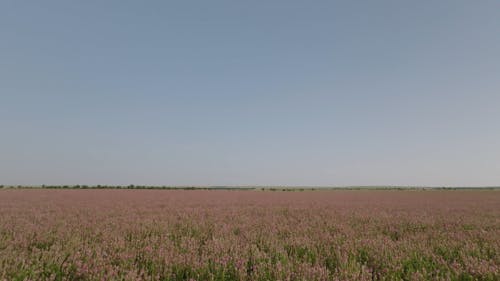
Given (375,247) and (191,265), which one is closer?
(191,265)

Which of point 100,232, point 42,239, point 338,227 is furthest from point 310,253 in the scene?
point 42,239

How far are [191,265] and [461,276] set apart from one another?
124 inches

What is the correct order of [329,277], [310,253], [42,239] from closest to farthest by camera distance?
[329,277]
[310,253]
[42,239]

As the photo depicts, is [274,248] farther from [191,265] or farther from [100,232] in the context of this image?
[100,232]

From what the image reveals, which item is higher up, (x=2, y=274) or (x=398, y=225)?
(x=2, y=274)

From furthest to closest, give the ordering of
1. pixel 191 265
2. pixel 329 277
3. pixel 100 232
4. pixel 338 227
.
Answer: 1. pixel 338 227
2. pixel 100 232
3. pixel 191 265
4. pixel 329 277

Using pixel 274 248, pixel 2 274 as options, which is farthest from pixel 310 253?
pixel 2 274

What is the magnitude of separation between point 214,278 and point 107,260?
143 centimetres

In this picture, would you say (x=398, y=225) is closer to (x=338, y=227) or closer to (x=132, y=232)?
(x=338, y=227)

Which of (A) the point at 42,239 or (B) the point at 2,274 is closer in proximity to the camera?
(B) the point at 2,274

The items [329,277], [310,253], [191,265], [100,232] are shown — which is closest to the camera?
[329,277]

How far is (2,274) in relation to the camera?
2.50 meters

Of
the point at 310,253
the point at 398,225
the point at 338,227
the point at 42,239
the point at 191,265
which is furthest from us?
the point at 398,225

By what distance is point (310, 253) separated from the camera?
11.9ft
